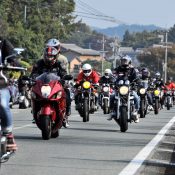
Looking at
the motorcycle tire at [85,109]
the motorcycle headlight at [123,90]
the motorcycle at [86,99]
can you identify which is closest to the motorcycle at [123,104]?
the motorcycle headlight at [123,90]

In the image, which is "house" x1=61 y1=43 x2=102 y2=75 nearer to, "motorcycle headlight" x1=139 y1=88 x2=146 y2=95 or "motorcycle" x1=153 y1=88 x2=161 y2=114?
"motorcycle" x1=153 y1=88 x2=161 y2=114

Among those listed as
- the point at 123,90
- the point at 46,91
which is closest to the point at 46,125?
the point at 46,91

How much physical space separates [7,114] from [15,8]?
244ft

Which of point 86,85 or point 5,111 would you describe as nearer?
point 5,111

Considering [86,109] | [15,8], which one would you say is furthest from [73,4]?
[86,109]

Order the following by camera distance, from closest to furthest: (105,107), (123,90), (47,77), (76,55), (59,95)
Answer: (47,77), (59,95), (123,90), (105,107), (76,55)

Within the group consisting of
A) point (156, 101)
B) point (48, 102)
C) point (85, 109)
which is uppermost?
point (48, 102)

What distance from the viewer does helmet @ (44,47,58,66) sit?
49.9ft

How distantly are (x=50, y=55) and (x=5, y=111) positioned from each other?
5.75 metres

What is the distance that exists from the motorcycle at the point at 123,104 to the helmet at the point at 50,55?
2.97 m

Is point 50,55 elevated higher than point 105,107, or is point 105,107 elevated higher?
point 50,55

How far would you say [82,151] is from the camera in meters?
13.3

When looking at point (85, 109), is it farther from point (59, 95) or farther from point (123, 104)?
point (59, 95)

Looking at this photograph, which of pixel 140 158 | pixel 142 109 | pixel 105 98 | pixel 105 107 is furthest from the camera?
pixel 105 98
